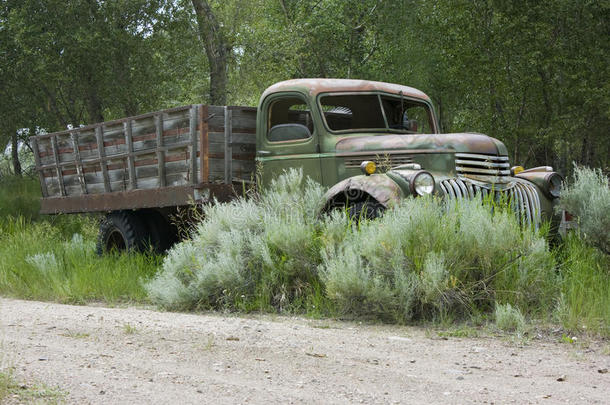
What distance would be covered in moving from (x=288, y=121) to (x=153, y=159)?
1858mm

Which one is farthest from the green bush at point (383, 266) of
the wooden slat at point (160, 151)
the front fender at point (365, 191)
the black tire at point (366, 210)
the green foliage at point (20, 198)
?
the green foliage at point (20, 198)

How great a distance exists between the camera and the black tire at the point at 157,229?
10469mm

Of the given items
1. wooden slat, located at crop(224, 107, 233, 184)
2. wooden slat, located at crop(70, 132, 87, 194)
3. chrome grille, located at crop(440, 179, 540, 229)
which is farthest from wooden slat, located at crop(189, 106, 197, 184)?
chrome grille, located at crop(440, 179, 540, 229)

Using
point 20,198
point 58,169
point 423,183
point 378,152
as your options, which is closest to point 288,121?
point 378,152

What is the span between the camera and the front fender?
279 inches

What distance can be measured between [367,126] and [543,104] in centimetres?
889

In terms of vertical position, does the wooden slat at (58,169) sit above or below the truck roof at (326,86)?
below

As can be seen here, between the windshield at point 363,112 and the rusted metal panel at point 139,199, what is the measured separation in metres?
1.52

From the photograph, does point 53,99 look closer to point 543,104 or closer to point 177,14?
point 177,14

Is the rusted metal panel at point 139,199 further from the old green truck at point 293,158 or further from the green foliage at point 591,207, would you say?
the green foliage at point 591,207

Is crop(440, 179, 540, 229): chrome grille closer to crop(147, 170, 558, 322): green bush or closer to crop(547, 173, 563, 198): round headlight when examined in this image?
crop(147, 170, 558, 322): green bush

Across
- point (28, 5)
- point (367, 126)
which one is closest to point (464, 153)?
point (367, 126)

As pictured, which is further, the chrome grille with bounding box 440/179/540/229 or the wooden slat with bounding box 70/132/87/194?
the wooden slat with bounding box 70/132/87/194

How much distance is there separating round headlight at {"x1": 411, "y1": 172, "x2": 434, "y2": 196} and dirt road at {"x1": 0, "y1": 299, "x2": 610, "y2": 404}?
5.17 ft
